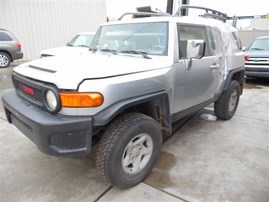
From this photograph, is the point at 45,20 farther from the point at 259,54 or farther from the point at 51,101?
the point at 51,101

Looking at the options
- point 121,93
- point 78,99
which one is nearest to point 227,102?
point 121,93

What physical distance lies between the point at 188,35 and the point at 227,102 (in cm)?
174

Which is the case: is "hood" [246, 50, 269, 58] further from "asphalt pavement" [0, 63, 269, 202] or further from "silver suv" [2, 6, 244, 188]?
"silver suv" [2, 6, 244, 188]

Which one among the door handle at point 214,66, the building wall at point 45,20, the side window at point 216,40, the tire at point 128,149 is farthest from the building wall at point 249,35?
the tire at point 128,149

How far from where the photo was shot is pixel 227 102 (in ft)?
14.1

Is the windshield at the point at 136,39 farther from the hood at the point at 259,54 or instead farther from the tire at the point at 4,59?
the tire at the point at 4,59

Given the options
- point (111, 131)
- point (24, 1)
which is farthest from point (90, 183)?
point (24, 1)

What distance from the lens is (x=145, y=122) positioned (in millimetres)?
2447

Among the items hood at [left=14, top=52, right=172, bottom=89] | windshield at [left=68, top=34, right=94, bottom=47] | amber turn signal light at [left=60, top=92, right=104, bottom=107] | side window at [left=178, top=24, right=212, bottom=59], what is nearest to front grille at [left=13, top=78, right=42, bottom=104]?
hood at [left=14, top=52, right=172, bottom=89]

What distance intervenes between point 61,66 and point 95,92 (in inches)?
22.1

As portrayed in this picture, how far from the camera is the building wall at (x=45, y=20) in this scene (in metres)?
11.9

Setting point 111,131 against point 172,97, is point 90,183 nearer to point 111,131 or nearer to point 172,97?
point 111,131

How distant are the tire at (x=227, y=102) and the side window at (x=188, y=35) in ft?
3.45

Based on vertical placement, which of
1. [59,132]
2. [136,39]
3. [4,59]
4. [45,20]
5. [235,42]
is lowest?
[4,59]
